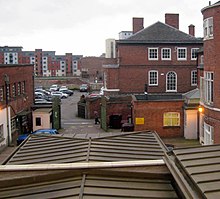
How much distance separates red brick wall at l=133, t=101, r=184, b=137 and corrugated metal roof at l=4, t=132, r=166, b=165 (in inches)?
502

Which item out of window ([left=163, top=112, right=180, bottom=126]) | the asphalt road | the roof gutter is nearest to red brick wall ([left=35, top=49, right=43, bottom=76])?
the asphalt road

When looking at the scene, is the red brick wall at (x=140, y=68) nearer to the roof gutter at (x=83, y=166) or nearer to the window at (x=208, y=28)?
the window at (x=208, y=28)

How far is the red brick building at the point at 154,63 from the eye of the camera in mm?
39656

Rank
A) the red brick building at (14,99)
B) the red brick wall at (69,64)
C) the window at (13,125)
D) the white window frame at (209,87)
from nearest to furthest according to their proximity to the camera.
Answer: the white window frame at (209,87)
the red brick building at (14,99)
the window at (13,125)
the red brick wall at (69,64)

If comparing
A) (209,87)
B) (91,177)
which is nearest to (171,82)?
(209,87)

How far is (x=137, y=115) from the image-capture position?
88.3 ft

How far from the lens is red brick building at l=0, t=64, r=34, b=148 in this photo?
25.8 metres

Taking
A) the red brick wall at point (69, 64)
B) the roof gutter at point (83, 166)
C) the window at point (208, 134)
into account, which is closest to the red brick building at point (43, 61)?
the red brick wall at point (69, 64)

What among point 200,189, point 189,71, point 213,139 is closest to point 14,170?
point 200,189

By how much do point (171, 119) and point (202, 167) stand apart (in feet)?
63.2

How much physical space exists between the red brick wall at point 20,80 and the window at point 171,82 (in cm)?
1543

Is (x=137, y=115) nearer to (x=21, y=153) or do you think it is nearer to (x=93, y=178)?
(x=21, y=153)

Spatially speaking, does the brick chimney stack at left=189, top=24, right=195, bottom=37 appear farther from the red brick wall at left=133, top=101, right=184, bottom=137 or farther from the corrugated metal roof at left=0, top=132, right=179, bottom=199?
the corrugated metal roof at left=0, top=132, right=179, bottom=199

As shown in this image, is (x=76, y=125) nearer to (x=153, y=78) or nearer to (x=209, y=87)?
(x=153, y=78)
